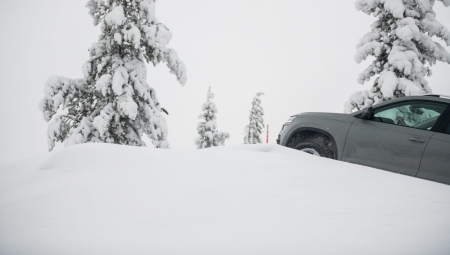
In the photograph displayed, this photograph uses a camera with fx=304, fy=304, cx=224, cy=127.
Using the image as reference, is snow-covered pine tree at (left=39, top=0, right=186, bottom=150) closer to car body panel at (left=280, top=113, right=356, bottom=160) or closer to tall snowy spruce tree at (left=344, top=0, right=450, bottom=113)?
car body panel at (left=280, top=113, right=356, bottom=160)

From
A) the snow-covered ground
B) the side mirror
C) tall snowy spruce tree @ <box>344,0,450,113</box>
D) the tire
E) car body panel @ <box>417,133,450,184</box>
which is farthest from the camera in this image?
tall snowy spruce tree @ <box>344,0,450,113</box>

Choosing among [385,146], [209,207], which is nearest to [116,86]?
[385,146]

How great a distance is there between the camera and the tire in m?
5.59

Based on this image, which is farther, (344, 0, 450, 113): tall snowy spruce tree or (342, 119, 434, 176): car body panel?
(344, 0, 450, 113): tall snowy spruce tree

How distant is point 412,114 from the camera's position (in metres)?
5.09

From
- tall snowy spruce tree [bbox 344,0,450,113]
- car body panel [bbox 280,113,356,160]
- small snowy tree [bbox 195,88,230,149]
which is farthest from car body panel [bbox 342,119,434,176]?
small snowy tree [bbox 195,88,230,149]

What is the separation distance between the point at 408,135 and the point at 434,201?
2262 mm

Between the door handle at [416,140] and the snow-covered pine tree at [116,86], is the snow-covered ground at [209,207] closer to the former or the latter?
the door handle at [416,140]

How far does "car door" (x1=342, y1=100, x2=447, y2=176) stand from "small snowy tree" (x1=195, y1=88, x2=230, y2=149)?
20.1 m

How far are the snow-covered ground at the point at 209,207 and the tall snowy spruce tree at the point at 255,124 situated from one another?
2574 cm

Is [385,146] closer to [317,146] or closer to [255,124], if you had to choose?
[317,146]

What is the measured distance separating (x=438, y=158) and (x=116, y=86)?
9451mm

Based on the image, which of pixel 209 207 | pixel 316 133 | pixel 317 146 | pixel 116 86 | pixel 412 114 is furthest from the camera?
pixel 116 86

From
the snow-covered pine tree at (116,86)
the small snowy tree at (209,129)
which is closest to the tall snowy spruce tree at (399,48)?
the snow-covered pine tree at (116,86)
